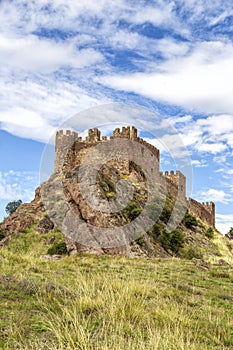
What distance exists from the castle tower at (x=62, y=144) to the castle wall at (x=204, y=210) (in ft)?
87.6

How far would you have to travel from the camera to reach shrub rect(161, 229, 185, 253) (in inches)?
1203

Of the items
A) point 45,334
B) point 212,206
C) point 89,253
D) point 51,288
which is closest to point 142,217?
point 89,253

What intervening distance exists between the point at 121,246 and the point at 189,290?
12694mm

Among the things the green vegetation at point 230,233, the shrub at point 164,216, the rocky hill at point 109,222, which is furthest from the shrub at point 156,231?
the green vegetation at point 230,233

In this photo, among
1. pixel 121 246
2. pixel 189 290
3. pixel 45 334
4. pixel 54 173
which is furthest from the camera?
pixel 54 173

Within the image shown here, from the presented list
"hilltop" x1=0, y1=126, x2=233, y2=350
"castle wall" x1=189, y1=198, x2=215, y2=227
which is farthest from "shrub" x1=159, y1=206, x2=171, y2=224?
"castle wall" x1=189, y1=198, x2=215, y2=227

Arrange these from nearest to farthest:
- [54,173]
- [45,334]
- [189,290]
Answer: [45,334], [189,290], [54,173]

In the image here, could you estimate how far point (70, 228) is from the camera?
24.4 m

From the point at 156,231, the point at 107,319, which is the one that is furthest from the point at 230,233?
the point at 107,319

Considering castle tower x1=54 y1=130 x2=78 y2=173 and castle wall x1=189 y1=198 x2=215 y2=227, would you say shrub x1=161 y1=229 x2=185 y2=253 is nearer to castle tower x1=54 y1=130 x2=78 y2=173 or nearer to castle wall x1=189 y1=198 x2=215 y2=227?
castle tower x1=54 y1=130 x2=78 y2=173

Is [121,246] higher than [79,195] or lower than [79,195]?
lower

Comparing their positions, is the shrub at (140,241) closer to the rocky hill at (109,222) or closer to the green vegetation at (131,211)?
the rocky hill at (109,222)

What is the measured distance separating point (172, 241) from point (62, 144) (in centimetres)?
2725

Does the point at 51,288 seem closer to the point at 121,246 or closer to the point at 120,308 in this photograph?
the point at 120,308
